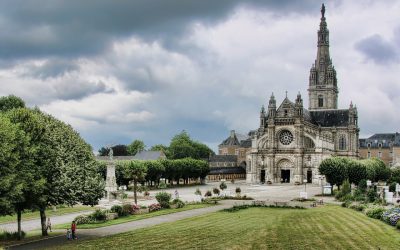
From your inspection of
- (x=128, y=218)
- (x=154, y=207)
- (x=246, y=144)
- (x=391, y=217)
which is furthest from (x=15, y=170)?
(x=246, y=144)

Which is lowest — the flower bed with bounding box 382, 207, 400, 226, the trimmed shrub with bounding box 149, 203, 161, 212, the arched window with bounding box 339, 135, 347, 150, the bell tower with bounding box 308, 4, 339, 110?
the trimmed shrub with bounding box 149, 203, 161, 212

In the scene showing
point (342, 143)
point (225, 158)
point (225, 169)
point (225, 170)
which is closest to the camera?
point (342, 143)

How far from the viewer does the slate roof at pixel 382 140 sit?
153 meters

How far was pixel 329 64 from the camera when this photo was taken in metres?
145

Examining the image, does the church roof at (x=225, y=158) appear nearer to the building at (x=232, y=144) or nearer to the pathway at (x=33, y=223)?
the building at (x=232, y=144)

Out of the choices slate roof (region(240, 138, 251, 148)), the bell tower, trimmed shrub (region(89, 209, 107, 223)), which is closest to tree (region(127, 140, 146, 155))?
slate roof (region(240, 138, 251, 148))

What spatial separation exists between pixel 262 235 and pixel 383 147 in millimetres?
134856

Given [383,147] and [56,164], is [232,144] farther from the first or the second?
[56,164]

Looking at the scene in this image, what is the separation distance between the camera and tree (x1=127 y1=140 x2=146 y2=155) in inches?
7040

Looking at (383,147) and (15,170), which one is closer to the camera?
(15,170)

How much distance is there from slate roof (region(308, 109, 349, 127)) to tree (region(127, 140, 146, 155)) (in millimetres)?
68491

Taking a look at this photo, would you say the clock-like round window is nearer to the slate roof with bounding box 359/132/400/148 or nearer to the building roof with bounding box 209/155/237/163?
the slate roof with bounding box 359/132/400/148

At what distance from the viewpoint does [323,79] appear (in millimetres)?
145000

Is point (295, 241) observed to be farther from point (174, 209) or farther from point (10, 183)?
point (174, 209)
